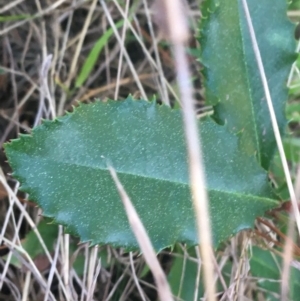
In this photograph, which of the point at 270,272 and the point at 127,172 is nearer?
the point at 127,172

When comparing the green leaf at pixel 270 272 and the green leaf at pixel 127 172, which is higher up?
the green leaf at pixel 127 172

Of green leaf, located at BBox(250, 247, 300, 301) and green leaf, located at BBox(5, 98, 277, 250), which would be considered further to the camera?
green leaf, located at BBox(250, 247, 300, 301)

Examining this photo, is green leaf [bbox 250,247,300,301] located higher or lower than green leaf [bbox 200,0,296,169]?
lower

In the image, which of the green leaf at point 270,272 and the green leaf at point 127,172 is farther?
the green leaf at point 270,272

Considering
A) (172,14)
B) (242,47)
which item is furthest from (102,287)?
(172,14)

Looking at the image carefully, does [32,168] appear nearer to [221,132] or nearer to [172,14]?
[221,132]
